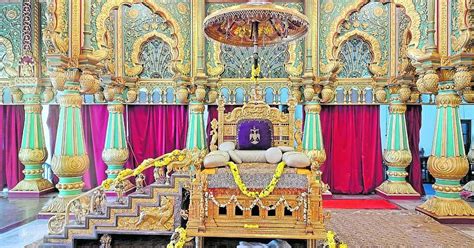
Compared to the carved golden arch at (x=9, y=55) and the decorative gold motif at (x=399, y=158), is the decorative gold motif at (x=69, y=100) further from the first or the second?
the decorative gold motif at (x=399, y=158)

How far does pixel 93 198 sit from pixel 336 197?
531 cm

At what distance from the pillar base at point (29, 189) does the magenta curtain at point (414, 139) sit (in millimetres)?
8728

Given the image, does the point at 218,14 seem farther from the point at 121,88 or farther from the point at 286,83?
the point at 121,88

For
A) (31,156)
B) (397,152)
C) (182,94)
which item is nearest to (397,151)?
(397,152)

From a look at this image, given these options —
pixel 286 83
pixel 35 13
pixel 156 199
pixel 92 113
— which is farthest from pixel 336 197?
pixel 35 13

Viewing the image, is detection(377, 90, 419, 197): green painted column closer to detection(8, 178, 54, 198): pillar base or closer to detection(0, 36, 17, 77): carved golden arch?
detection(8, 178, 54, 198): pillar base

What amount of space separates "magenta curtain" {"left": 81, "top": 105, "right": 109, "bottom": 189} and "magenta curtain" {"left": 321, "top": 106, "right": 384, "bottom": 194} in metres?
5.43

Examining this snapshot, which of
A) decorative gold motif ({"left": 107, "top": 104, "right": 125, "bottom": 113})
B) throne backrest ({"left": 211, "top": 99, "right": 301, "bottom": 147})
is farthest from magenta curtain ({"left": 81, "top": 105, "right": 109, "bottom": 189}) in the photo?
throne backrest ({"left": 211, "top": 99, "right": 301, "bottom": 147})

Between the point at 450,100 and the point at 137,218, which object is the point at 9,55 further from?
the point at 450,100

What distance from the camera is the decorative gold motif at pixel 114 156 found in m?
7.49

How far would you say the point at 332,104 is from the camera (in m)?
7.69

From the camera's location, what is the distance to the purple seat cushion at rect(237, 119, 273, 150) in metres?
5.97

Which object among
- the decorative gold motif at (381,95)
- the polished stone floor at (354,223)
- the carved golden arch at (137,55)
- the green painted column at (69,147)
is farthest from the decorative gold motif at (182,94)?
the decorative gold motif at (381,95)

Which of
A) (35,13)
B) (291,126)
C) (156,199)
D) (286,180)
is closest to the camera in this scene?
(286,180)
